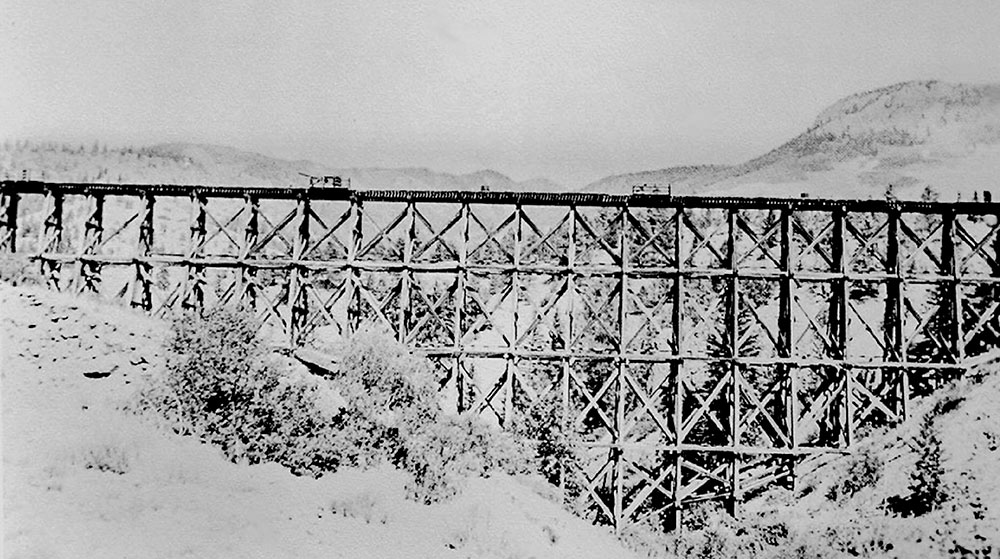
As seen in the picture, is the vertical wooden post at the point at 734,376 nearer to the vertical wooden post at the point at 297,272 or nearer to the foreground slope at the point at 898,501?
the foreground slope at the point at 898,501

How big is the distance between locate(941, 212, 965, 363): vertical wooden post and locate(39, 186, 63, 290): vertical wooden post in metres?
21.2

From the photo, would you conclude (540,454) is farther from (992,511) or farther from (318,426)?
(992,511)

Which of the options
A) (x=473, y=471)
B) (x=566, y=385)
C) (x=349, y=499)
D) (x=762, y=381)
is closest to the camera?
(x=349, y=499)

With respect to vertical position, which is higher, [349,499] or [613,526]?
[349,499]

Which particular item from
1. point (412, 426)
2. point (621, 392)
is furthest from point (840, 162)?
point (412, 426)

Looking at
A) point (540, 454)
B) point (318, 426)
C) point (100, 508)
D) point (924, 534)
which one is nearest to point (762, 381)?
point (540, 454)

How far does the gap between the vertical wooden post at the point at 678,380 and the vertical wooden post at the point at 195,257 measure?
1126 centimetres

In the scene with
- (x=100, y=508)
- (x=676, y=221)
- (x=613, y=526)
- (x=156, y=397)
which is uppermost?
(x=676, y=221)

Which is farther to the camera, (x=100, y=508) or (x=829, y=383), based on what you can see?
(x=829, y=383)

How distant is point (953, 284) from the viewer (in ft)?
61.1

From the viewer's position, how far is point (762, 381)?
97.7 feet

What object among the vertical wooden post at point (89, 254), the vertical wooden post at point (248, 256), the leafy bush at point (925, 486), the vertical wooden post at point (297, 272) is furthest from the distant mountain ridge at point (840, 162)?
the vertical wooden post at point (297, 272)

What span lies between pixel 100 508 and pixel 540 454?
9730 millimetres

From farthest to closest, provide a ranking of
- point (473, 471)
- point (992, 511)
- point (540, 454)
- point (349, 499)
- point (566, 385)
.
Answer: point (566, 385) → point (540, 454) → point (473, 471) → point (992, 511) → point (349, 499)
